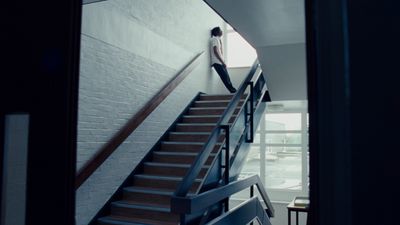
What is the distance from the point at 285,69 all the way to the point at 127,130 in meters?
2.30

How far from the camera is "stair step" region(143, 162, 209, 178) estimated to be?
15.6 ft

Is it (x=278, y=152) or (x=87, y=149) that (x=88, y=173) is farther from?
(x=278, y=152)

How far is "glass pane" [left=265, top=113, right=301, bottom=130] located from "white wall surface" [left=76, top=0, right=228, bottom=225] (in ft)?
10.7

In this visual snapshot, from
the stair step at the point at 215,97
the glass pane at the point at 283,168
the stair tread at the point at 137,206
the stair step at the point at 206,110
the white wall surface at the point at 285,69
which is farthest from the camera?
the glass pane at the point at 283,168

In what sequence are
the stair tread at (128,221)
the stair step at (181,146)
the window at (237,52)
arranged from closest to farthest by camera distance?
the stair tread at (128,221) < the stair step at (181,146) < the window at (237,52)

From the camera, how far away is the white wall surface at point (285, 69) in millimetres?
4285

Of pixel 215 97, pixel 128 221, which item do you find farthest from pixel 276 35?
pixel 215 97

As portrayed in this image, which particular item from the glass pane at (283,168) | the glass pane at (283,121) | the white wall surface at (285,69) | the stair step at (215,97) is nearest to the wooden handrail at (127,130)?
the stair step at (215,97)

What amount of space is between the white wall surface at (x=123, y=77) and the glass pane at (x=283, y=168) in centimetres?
359

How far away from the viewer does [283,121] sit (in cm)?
891

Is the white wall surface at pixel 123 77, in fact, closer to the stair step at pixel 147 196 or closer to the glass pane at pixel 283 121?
the stair step at pixel 147 196
